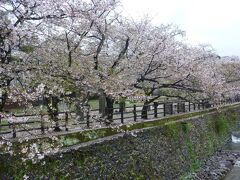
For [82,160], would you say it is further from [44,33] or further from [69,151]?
[44,33]

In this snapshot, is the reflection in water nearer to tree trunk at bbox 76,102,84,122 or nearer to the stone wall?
the stone wall

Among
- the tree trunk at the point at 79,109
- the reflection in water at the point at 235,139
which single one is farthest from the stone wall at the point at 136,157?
the reflection in water at the point at 235,139

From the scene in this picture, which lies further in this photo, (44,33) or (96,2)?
(96,2)

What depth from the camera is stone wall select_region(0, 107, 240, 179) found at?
11.1m

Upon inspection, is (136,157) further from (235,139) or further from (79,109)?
(235,139)

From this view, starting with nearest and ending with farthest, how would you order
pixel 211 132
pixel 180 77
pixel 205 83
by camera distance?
1. pixel 180 77
2. pixel 205 83
3. pixel 211 132

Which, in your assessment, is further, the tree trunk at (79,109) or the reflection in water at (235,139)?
the reflection in water at (235,139)

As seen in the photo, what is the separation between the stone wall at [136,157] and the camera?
11.1 meters

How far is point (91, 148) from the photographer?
13.2m

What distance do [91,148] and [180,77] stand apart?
11.5 m

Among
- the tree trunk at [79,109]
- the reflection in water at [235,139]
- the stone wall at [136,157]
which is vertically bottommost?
the reflection in water at [235,139]

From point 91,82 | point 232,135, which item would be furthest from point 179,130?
point 232,135

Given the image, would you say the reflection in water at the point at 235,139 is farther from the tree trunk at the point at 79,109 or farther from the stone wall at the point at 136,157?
the tree trunk at the point at 79,109

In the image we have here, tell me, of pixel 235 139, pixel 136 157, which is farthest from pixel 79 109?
pixel 235 139
